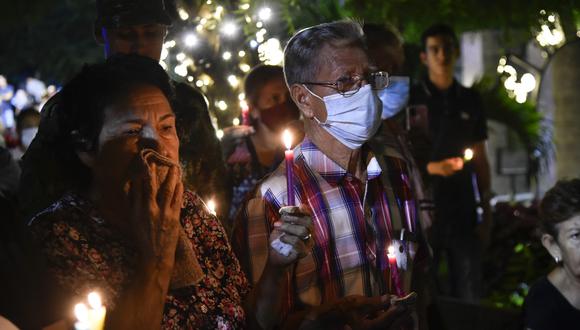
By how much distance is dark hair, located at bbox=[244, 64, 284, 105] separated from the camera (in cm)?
607

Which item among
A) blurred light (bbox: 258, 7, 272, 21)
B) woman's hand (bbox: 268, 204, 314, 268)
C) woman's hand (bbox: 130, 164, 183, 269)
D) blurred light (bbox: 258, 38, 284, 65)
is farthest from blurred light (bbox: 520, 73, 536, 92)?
woman's hand (bbox: 130, 164, 183, 269)

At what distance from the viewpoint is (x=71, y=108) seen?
3211 millimetres

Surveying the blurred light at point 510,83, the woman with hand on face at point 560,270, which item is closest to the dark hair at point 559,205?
the woman with hand on face at point 560,270

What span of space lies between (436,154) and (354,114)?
12.2 feet

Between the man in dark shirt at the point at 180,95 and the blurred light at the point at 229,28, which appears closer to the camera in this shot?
the man in dark shirt at the point at 180,95

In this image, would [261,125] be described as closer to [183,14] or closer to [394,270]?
[183,14]

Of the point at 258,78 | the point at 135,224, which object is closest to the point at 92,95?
the point at 135,224

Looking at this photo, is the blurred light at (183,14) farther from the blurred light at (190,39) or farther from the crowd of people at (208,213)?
the crowd of people at (208,213)

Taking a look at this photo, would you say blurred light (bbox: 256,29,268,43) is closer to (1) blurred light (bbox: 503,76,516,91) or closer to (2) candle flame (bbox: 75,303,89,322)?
(2) candle flame (bbox: 75,303,89,322)

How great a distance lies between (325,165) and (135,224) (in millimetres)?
973

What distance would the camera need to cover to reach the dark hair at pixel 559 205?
14.9ft

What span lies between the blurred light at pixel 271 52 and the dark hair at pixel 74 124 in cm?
361

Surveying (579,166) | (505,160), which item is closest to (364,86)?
(579,166)

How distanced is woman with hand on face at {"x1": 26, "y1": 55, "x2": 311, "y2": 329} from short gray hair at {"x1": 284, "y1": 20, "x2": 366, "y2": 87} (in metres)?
0.56
